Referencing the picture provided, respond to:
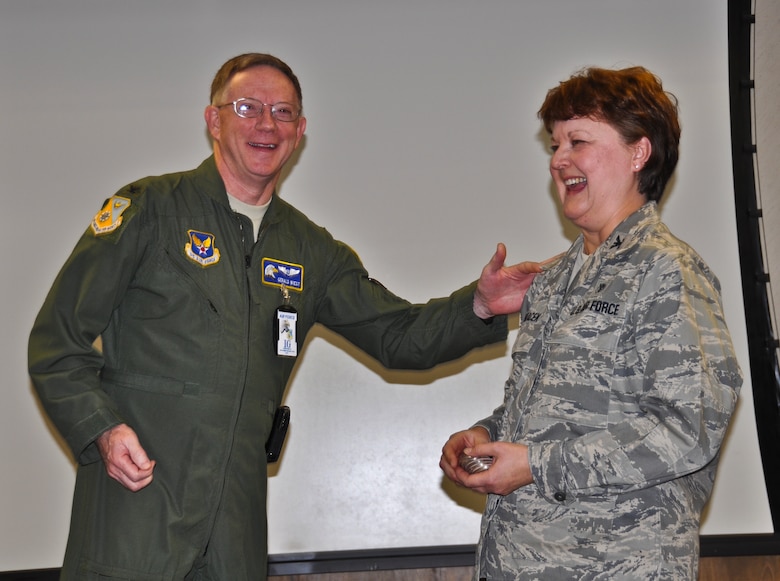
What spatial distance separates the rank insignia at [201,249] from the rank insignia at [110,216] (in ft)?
0.61

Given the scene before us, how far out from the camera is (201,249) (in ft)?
7.91

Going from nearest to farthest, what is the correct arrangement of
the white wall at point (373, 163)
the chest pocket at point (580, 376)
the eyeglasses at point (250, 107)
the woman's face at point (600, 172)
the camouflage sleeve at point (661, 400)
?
the camouflage sleeve at point (661, 400)
the chest pocket at point (580, 376)
the woman's face at point (600, 172)
the eyeglasses at point (250, 107)
the white wall at point (373, 163)

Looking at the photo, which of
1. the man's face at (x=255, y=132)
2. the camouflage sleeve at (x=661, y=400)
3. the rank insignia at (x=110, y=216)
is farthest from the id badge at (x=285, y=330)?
the camouflage sleeve at (x=661, y=400)

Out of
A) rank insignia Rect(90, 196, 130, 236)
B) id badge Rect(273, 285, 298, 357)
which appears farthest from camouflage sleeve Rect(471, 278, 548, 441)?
rank insignia Rect(90, 196, 130, 236)

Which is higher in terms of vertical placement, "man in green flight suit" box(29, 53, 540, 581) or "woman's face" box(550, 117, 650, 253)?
"woman's face" box(550, 117, 650, 253)

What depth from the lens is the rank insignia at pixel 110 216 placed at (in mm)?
2307

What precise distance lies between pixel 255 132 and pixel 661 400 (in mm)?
1414

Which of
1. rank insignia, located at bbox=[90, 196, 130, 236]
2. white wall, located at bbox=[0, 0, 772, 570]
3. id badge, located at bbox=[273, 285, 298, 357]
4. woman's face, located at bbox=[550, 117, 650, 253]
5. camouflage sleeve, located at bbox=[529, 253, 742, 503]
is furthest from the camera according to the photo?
white wall, located at bbox=[0, 0, 772, 570]

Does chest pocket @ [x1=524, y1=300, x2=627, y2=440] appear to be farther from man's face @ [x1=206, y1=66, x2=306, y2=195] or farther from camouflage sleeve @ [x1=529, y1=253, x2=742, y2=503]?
man's face @ [x1=206, y1=66, x2=306, y2=195]

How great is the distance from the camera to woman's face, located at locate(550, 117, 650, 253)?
6.89 feet

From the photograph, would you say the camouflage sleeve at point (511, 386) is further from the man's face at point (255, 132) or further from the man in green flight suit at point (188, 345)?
the man's face at point (255, 132)

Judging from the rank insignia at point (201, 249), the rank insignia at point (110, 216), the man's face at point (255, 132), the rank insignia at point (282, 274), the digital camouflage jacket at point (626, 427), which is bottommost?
the digital camouflage jacket at point (626, 427)

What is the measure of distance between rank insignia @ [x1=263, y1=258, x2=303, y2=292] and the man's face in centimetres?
24

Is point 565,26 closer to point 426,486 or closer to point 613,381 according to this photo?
point 426,486
